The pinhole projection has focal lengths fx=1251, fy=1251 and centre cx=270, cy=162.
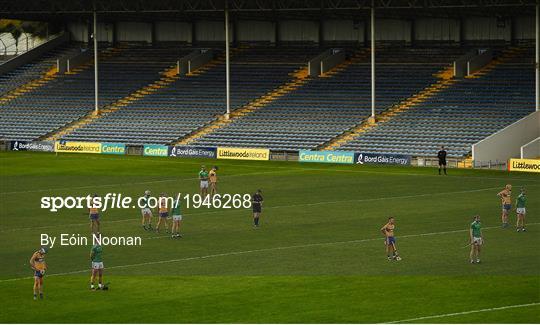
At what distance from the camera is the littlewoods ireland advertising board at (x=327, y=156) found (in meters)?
72.8

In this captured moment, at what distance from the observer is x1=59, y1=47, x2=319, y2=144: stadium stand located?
83438 millimetres

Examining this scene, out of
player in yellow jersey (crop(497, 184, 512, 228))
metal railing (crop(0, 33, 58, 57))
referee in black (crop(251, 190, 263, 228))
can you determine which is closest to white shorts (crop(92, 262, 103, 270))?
referee in black (crop(251, 190, 263, 228))

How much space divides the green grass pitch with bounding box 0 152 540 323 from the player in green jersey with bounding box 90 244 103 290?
486 mm

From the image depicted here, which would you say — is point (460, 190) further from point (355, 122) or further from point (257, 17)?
point (257, 17)

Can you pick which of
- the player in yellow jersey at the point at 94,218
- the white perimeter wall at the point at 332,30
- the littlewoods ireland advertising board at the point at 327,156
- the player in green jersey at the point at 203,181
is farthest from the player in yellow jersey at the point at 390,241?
the white perimeter wall at the point at 332,30

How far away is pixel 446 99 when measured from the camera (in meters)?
78.8

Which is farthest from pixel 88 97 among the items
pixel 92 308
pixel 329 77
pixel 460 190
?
pixel 92 308

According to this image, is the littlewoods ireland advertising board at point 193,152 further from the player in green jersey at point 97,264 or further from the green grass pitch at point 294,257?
the player in green jersey at point 97,264

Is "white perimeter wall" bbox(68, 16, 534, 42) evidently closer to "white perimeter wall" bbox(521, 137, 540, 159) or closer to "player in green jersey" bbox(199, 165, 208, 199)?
"white perimeter wall" bbox(521, 137, 540, 159)

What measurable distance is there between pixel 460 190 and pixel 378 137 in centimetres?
1745

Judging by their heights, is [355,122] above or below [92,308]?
above

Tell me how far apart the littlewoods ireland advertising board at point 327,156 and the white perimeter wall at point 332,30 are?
18.1 metres

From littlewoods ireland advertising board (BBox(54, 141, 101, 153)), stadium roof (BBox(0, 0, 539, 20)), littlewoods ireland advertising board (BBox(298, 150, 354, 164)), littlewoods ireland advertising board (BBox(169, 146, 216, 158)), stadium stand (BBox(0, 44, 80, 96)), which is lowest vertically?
littlewoods ireland advertising board (BBox(298, 150, 354, 164))

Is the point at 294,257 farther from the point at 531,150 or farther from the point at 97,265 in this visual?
the point at 531,150
